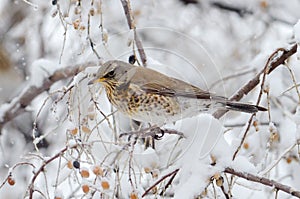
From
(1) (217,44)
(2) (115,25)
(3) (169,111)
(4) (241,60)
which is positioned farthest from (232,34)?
(3) (169,111)

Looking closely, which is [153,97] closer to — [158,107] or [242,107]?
[158,107]

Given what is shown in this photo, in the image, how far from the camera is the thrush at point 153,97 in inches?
88.2

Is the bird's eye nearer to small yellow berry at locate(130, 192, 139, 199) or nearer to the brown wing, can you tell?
the brown wing

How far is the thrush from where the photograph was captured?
224cm

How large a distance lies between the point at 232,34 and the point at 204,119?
298cm

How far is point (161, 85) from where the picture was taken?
2283 mm

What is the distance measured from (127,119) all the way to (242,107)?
58cm

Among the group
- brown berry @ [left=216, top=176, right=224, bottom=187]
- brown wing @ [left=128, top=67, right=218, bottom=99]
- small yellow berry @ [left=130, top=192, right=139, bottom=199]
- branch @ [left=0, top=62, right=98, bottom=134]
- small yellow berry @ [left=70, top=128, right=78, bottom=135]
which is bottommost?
small yellow berry @ [left=130, top=192, right=139, bottom=199]

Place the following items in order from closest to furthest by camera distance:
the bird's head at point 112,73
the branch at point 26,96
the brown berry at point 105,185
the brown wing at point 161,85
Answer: the brown berry at point 105,185 → the bird's head at point 112,73 → the brown wing at point 161,85 → the branch at point 26,96

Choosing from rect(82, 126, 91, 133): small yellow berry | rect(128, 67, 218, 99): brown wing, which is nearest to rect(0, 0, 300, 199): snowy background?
rect(82, 126, 91, 133): small yellow berry

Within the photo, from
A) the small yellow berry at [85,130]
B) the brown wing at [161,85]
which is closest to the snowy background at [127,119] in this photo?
the small yellow berry at [85,130]

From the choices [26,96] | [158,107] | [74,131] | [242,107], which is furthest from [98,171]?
[26,96]

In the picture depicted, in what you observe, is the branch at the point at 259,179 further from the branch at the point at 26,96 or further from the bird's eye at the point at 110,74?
the branch at the point at 26,96

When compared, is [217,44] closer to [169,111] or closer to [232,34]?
[232,34]
